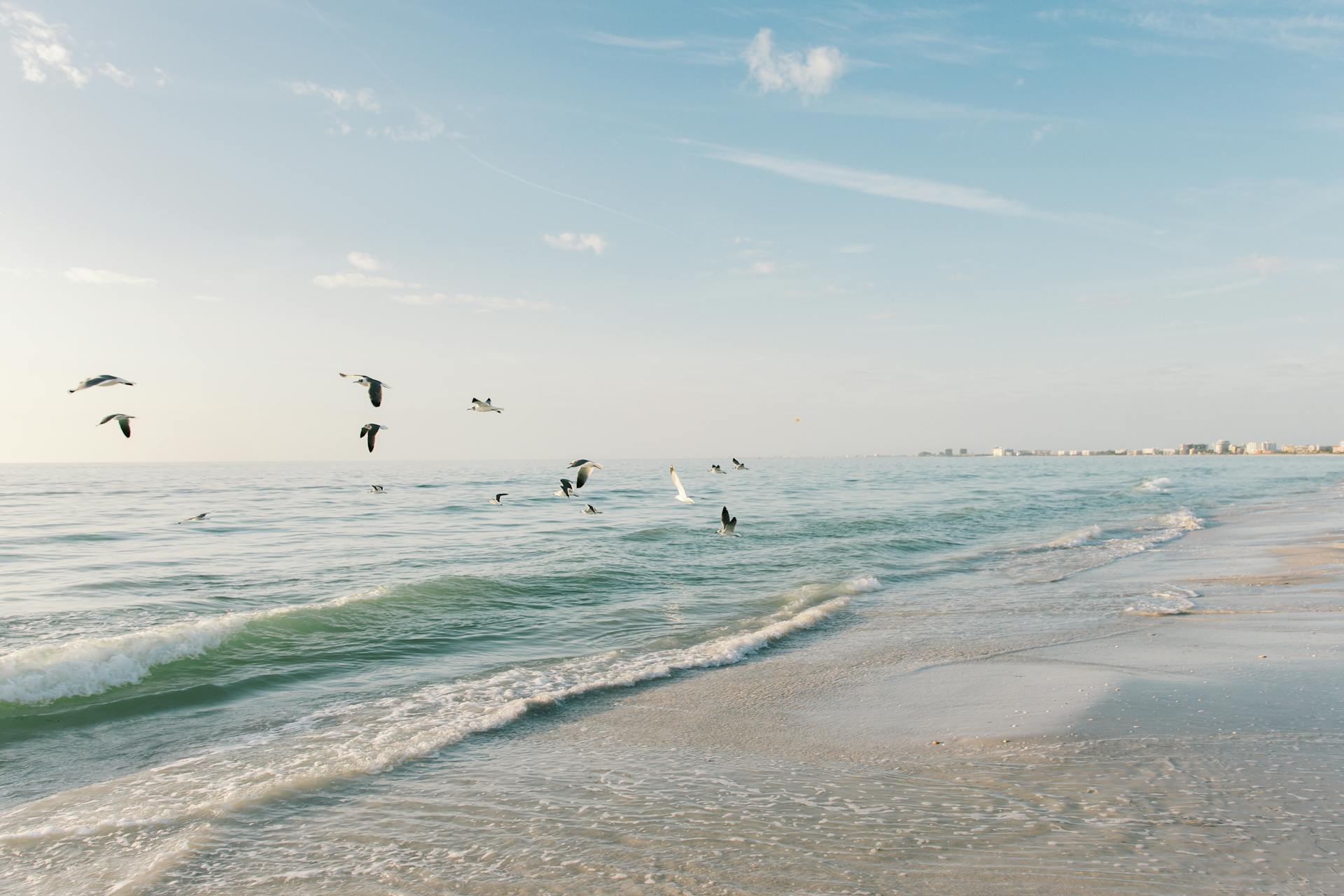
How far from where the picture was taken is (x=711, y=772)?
18.8ft

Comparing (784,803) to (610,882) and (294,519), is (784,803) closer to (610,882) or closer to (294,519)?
(610,882)

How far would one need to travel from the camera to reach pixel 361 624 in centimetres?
1176

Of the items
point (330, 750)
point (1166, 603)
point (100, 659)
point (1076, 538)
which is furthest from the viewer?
point (1076, 538)

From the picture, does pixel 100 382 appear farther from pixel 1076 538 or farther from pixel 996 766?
pixel 1076 538

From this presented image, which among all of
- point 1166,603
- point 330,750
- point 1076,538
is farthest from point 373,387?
point 1076,538

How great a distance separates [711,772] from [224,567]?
15.6 metres

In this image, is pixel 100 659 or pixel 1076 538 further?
pixel 1076 538

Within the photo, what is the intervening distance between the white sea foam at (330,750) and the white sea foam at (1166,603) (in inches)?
229

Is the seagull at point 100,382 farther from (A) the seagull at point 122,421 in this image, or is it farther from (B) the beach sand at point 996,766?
(B) the beach sand at point 996,766

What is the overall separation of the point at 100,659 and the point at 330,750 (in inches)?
189

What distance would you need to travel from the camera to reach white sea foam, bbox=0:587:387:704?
327 inches

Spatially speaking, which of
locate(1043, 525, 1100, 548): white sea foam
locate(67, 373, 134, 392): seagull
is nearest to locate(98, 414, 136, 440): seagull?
locate(67, 373, 134, 392): seagull

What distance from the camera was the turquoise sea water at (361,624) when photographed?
5.75 m

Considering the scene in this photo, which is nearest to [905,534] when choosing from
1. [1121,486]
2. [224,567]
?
[224,567]
